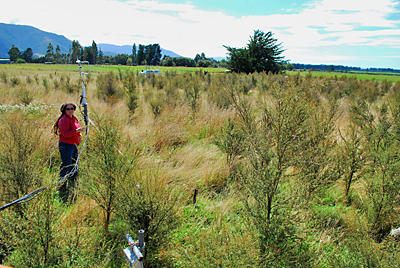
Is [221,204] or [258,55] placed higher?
[258,55]

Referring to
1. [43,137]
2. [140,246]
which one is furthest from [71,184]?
[140,246]

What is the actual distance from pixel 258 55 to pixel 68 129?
2478cm

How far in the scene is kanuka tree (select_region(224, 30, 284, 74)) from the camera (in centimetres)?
2569

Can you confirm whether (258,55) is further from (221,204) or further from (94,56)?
(94,56)

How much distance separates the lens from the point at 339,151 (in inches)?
185

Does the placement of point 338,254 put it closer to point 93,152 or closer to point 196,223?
point 196,223

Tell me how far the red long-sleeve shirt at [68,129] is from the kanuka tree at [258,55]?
23.4 meters

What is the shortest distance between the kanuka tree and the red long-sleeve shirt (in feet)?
76.9

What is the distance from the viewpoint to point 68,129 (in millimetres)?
4500

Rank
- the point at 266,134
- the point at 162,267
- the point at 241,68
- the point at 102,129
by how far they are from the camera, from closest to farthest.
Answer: the point at 266,134, the point at 162,267, the point at 102,129, the point at 241,68

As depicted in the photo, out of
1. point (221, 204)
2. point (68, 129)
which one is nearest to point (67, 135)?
point (68, 129)

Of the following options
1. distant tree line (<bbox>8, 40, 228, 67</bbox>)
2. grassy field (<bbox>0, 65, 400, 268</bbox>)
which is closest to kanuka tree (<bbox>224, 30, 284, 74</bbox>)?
grassy field (<bbox>0, 65, 400, 268</bbox>)

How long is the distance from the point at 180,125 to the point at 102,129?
14.0 feet

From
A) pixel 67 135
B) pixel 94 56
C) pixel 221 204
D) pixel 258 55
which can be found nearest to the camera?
pixel 221 204
